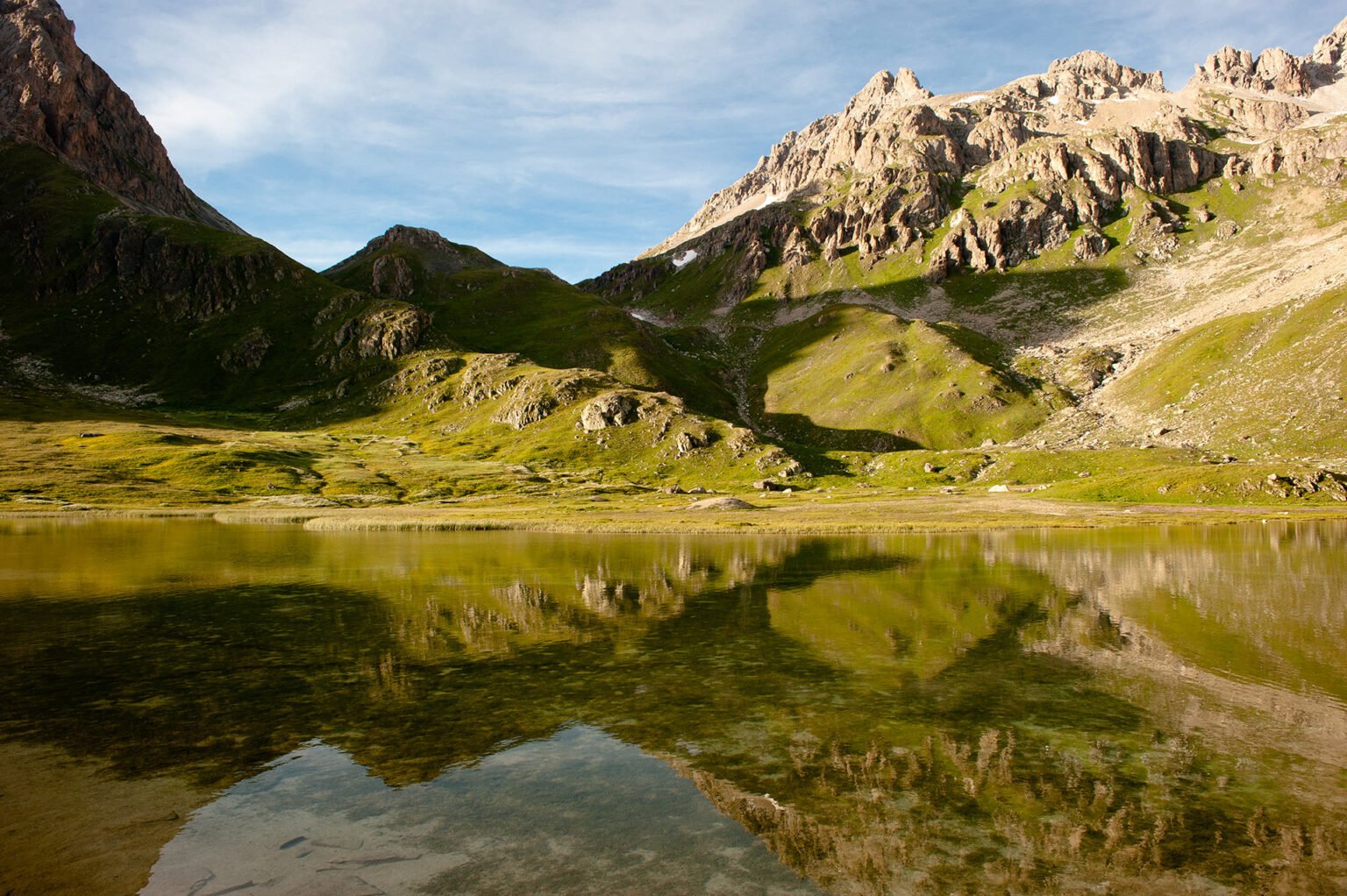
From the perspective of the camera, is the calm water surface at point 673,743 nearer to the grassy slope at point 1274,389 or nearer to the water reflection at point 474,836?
the water reflection at point 474,836

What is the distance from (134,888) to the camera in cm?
1166

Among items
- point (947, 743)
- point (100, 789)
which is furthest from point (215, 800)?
point (947, 743)

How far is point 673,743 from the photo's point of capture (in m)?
18.3

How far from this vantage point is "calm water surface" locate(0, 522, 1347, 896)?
40.8ft

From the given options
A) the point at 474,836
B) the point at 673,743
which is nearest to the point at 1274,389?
the point at 673,743

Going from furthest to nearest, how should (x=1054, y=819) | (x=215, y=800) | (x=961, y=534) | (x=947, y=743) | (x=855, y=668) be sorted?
1. (x=961, y=534)
2. (x=855, y=668)
3. (x=947, y=743)
4. (x=215, y=800)
5. (x=1054, y=819)

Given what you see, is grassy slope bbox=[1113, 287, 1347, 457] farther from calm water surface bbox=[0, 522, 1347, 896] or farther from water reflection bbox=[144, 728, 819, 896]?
water reflection bbox=[144, 728, 819, 896]

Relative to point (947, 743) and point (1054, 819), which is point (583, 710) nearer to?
point (947, 743)

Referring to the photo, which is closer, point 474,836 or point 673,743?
point 474,836

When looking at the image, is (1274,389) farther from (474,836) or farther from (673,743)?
(474,836)

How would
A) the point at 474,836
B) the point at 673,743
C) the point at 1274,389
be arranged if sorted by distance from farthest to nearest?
the point at 1274,389 < the point at 673,743 < the point at 474,836

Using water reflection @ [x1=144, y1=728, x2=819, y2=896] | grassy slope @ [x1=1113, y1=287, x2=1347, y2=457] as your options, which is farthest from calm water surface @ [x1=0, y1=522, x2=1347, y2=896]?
grassy slope @ [x1=1113, y1=287, x2=1347, y2=457]

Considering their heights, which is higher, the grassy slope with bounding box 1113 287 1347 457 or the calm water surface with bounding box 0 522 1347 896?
the grassy slope with bounding box 1113 287 1347 457

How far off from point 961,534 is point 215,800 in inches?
3213
